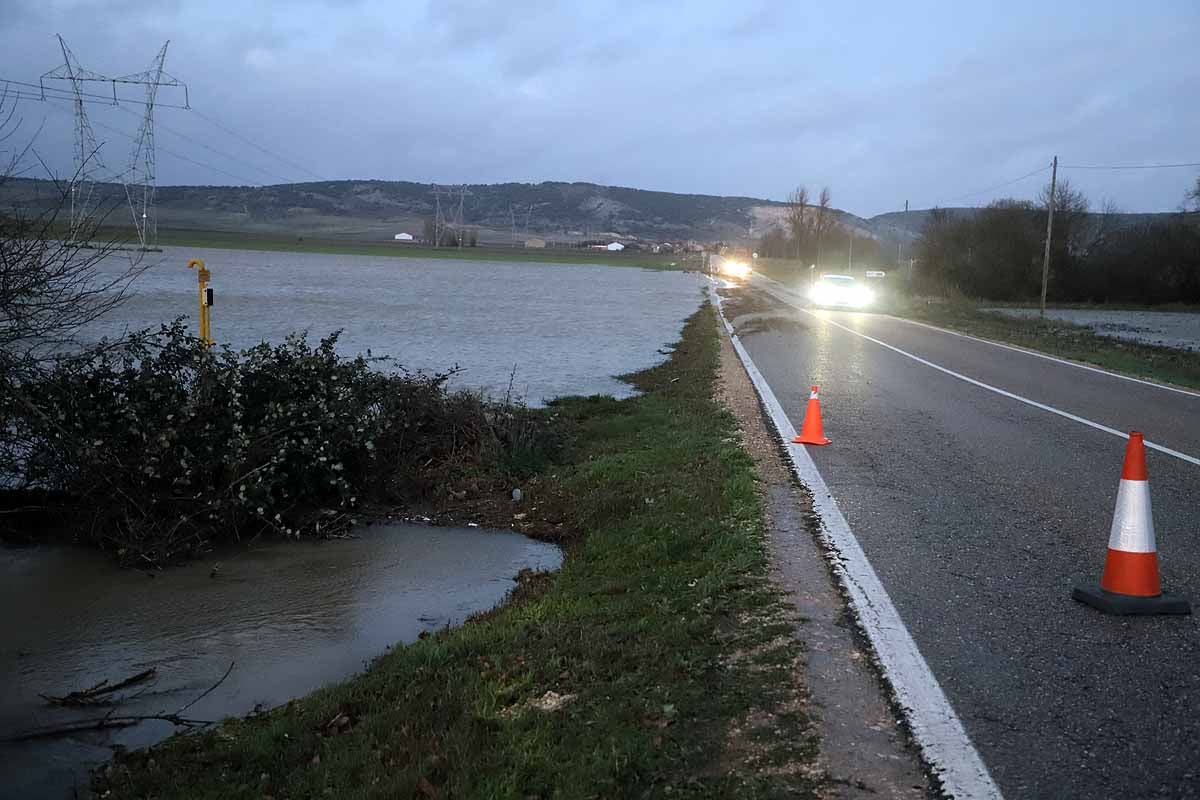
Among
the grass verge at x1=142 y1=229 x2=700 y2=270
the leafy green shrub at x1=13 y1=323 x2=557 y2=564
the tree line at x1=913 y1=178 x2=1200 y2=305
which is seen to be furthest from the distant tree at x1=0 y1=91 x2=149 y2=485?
the grass verge at x1=142 y1=229 x2=700 y2=270

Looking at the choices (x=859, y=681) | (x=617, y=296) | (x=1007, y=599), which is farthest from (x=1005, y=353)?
(x=617, y=296)

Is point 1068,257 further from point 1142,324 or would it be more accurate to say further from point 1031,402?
point 1031,402

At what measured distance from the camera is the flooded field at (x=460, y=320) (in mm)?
22594

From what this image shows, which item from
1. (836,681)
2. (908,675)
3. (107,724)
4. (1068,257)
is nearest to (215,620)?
(107,724)

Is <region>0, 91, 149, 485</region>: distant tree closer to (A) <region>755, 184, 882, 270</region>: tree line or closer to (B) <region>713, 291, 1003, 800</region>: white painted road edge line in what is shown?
(B) <region>713, 291, 1003, 800</region>: white painted road edge line

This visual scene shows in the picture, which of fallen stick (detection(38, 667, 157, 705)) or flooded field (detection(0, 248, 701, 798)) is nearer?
flooded field (detection(0, 248, 701, 798))

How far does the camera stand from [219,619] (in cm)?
744

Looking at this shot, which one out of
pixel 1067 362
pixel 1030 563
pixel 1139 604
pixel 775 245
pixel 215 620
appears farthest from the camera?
pixel 775 245

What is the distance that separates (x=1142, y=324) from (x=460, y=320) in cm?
2765

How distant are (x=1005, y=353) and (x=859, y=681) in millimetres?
19622

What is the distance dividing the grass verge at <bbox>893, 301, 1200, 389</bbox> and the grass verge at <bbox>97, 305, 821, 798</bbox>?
1542cm

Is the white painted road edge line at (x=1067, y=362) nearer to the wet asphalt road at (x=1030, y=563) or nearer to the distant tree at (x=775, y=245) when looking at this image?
the wet asphalt road at (x=1030, y=563)

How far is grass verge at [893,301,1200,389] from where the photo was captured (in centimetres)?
2136

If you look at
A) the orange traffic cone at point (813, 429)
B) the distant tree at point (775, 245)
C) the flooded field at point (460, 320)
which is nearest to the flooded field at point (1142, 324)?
the flooded field at point (460, 320)
